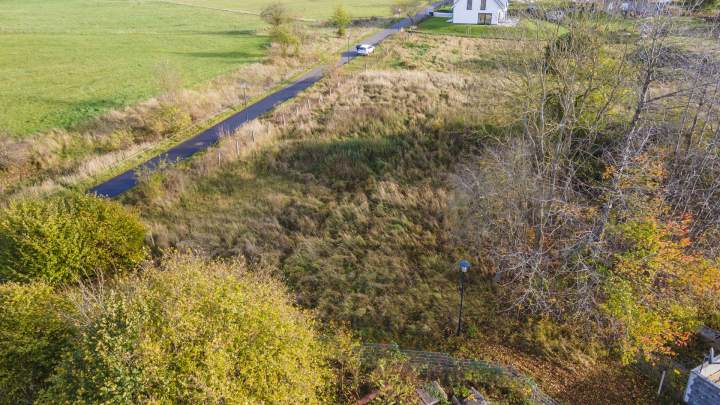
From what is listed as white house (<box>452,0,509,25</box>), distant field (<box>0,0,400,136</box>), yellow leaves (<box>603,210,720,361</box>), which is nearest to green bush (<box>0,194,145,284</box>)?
yellow leaves (<box>603,210,720,361</box>)

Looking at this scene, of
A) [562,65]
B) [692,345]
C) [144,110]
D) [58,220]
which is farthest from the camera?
[144,110]

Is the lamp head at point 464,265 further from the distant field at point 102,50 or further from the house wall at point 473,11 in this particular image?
the house wall at point 473,11

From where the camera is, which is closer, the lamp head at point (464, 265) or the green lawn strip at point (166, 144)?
the lamp head at point (464, 265)

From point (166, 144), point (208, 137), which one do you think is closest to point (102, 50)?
point (166, 144)

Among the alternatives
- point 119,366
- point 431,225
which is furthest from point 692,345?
point 119,366

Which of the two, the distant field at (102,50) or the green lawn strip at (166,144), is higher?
the distant field at (102,50)

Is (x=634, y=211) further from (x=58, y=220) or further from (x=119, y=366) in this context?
(x=58, y=220)

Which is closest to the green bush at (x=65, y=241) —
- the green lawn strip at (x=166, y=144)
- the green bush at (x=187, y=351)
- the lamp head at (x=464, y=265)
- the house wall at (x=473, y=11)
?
the green bush at (x=187, y=351)
